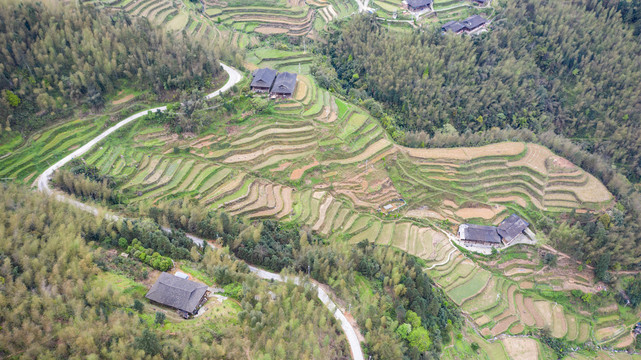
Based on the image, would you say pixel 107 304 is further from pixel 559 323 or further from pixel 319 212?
pixel 559 323

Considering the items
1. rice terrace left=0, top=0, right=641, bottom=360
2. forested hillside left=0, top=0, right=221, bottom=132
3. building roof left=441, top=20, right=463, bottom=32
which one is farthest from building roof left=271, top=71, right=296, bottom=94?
building roof left=441, top=20, right=463, bottom=32

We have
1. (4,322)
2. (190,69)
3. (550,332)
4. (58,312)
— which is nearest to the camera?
(4,322)

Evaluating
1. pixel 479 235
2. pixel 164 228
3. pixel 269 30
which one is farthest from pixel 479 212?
pixel 269 30

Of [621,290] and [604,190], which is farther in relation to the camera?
[604,190]

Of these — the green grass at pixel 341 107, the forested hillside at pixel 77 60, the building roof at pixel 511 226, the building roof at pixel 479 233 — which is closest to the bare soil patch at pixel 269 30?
the forested hillside at pixel 77 60

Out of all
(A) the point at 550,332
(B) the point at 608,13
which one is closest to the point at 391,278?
(A) the point at 550,332

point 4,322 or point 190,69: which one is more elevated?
point 190,69

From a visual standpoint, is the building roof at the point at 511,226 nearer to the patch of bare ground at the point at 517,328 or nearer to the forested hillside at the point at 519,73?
the patch of bare ground at the point at 517,328

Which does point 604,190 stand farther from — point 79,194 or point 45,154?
point 45,154
